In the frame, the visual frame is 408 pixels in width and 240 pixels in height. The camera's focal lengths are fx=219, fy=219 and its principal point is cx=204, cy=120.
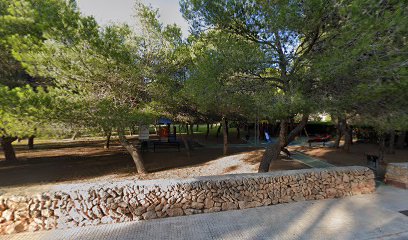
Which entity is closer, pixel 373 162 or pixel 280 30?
pixel 280 30

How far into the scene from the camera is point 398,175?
6926 millimetres

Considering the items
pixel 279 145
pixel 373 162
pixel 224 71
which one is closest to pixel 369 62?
pixel 224 71

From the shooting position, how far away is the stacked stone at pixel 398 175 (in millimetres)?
6738

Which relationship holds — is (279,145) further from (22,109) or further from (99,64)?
(22,109)

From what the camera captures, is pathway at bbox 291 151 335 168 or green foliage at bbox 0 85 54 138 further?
pathway at bbox 291 151 335 168

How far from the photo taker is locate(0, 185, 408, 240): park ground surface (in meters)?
4.24

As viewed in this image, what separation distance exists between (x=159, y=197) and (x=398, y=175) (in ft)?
24.4

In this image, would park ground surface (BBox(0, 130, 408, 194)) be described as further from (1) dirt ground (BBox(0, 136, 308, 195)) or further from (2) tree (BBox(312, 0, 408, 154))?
(2) tree (BBox(312, 0, 408, 154))

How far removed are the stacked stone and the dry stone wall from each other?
6.69 feet

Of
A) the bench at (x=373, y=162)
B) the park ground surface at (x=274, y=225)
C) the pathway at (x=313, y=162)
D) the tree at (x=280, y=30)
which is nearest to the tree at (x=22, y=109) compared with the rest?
the park ground surface at (x=274, y=225)

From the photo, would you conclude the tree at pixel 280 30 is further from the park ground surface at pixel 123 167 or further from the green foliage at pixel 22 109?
the green foliage at pixel 22 109

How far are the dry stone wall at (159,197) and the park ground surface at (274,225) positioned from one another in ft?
0.62

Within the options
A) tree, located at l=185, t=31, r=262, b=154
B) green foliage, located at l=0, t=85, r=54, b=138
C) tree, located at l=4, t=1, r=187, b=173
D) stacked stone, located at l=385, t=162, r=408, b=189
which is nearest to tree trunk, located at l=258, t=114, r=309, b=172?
tree, located at l=185, t=31, r=262, b=154

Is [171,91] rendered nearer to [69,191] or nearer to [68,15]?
[68,15]
